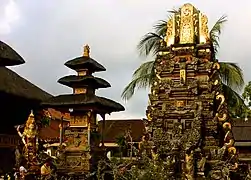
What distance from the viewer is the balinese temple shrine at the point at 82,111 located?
19.1 m

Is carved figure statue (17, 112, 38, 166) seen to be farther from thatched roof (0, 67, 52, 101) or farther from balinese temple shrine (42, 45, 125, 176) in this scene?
balinese temple shrine (42, 45, 125, 176)

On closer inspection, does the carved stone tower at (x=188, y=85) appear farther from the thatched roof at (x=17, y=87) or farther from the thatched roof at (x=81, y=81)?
the thatched roof at (x=17, y=87)

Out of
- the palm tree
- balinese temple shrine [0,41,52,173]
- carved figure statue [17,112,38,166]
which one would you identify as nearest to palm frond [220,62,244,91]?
the palm tree

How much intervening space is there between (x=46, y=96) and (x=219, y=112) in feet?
26.2

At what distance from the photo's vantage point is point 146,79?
24.1 metres

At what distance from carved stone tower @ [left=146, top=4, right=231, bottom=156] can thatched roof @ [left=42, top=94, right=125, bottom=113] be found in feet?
6.21

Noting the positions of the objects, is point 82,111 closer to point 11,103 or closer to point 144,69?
point 11,103

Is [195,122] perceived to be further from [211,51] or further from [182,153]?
[211,51]

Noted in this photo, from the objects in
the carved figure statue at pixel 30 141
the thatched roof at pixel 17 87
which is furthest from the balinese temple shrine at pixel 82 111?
the carved figure statue at pixel 30 141

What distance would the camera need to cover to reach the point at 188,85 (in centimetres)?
1936

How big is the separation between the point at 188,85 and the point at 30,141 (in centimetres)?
677

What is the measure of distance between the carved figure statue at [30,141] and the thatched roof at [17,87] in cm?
175

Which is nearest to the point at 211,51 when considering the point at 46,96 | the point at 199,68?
the point at 199,68

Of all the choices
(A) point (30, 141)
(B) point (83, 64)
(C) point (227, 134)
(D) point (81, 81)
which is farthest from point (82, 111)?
(C) point (227, 134)
